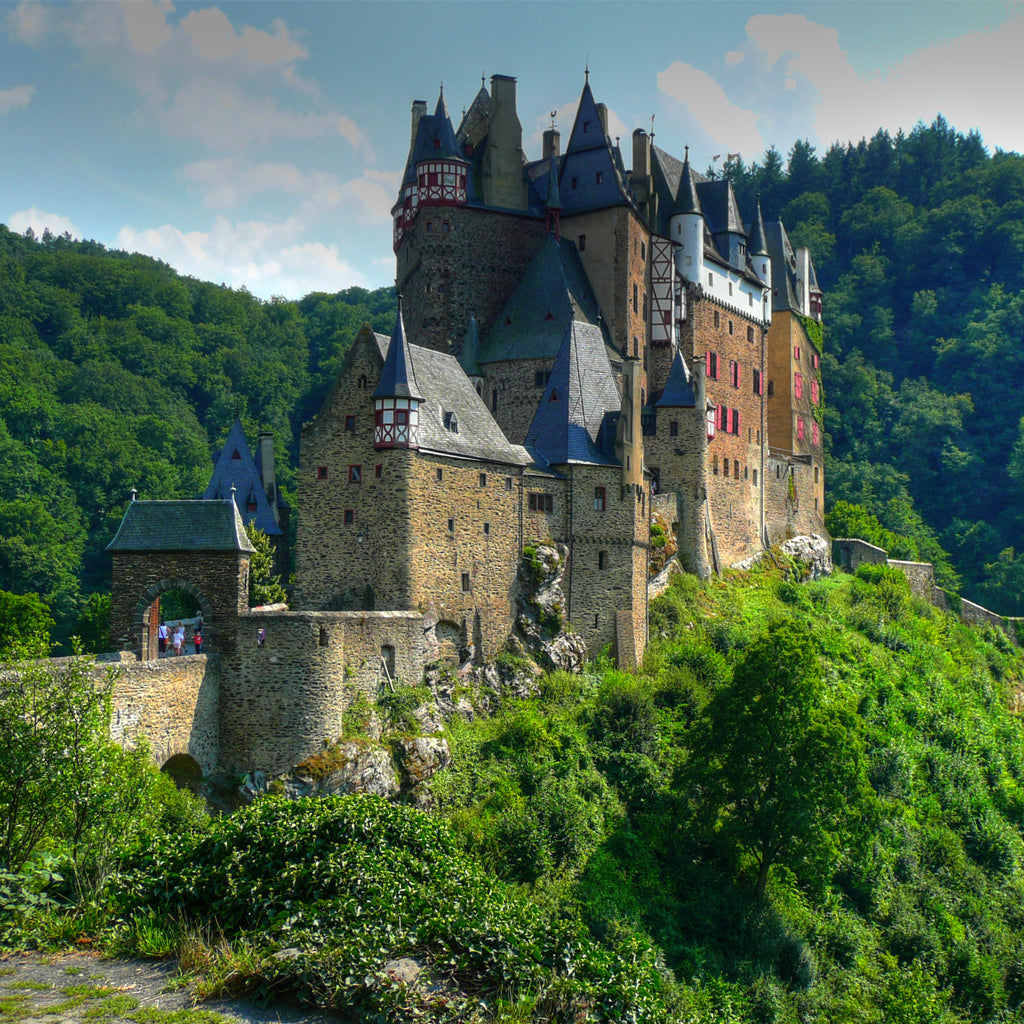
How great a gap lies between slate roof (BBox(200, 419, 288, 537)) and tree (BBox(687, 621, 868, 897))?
19.1 m

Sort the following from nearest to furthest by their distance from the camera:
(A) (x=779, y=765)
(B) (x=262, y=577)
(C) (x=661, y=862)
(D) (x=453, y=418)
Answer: (A) (x=779, y=765) → (C) (x=661, y=862) → (D) (x=453, y=418) → (B) (x=262, y=577)

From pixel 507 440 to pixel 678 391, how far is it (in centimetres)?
991

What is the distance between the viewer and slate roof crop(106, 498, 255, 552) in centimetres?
2878

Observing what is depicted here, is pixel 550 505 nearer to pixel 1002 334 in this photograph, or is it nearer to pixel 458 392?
pixel 458 392

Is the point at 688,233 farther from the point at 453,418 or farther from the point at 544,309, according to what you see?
the point at 453,418

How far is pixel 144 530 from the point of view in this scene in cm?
2895

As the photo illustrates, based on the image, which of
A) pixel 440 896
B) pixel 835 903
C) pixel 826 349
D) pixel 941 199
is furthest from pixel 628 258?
pixel 941 199

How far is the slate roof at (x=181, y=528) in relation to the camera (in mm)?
28781

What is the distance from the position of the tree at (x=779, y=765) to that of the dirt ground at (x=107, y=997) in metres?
19.8

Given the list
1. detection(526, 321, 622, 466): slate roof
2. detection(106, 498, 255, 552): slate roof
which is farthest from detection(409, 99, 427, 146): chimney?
detection(106, 498, 255, 552): slate roof

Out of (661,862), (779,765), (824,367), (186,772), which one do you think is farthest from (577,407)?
(824,367)

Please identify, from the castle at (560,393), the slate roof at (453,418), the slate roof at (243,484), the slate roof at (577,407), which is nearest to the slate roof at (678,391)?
the castle at (560,393)

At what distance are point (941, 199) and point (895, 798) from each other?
274ft

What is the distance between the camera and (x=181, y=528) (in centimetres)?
2898
